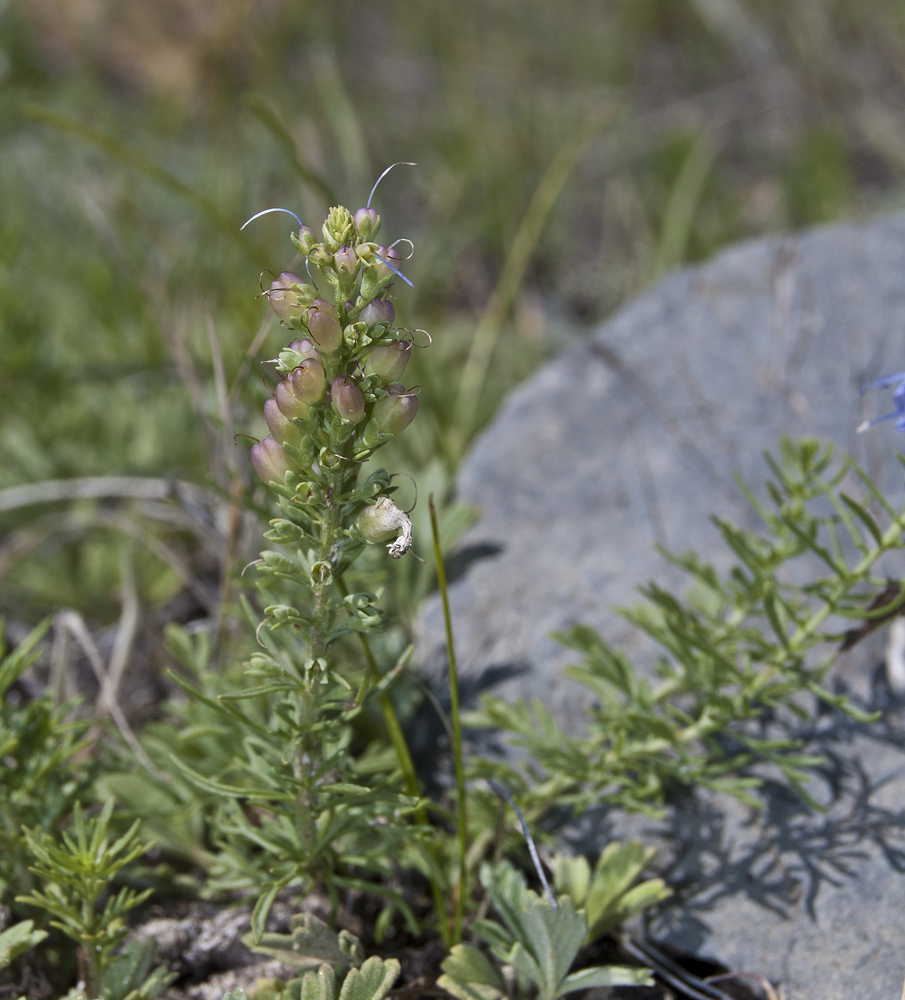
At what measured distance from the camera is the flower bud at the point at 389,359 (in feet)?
4.14

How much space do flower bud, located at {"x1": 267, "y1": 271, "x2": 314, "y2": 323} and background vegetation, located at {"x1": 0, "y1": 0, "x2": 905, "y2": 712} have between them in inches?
26.7

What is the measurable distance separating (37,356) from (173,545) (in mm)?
822

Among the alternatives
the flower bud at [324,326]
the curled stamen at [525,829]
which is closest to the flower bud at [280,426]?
the flower bud at [324,326]

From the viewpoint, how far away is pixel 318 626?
1.40 metres

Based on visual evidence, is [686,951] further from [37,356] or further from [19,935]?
[37,356]

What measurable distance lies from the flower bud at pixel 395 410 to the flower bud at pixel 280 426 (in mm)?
120

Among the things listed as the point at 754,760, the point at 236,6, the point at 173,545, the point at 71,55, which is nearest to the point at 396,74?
the point at 236,6

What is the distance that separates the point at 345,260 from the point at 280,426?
0.82 ft

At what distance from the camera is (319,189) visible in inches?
104

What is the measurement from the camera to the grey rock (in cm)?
170

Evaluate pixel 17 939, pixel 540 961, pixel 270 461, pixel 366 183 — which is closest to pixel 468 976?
pixel 540 961

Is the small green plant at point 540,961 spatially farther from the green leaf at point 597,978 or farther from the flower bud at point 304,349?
the flower bud at point 304,349

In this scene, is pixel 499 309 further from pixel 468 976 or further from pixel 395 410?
pixel 468 976

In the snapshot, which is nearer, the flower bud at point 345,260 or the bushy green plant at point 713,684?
the flower bud at point 345,260
